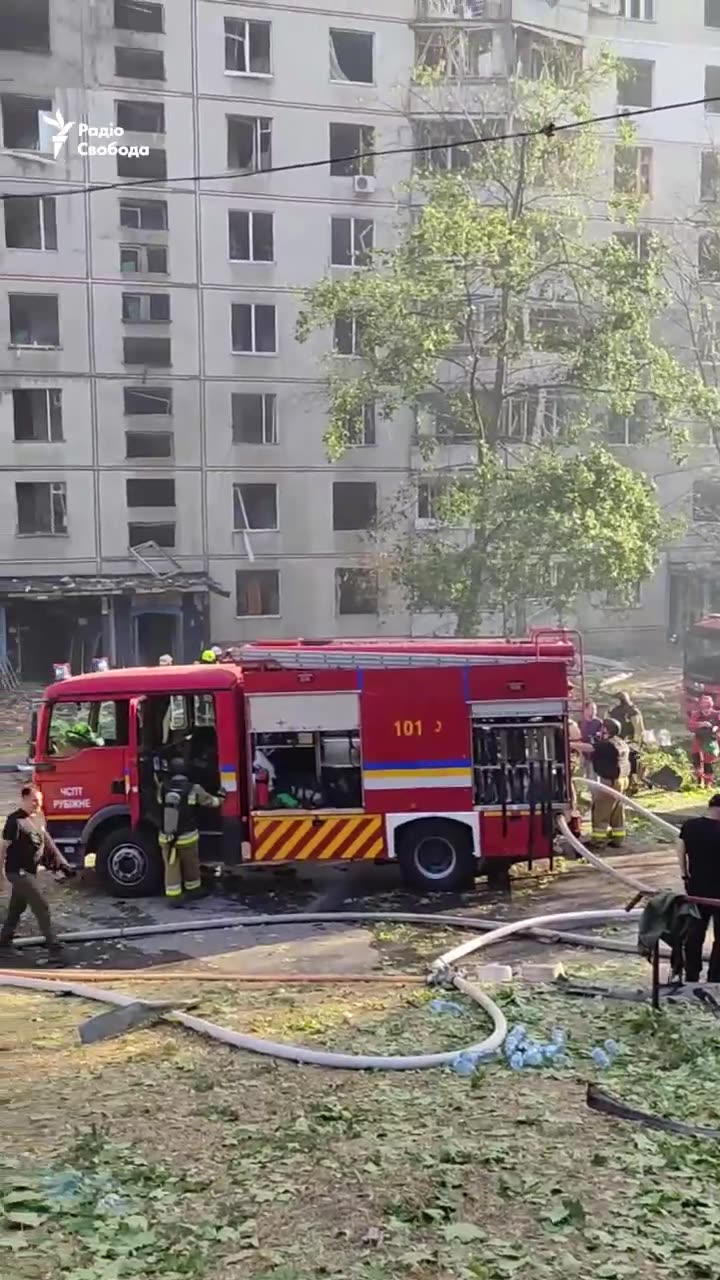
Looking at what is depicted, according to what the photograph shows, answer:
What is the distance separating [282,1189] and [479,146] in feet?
90.2

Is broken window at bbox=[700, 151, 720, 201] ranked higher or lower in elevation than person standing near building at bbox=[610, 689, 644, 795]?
higher

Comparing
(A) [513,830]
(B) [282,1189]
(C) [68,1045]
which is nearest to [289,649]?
(A) [513,830]

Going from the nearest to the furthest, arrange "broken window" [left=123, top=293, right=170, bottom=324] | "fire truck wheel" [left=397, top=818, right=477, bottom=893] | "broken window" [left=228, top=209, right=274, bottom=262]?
"fire truck wheel" [left=397, top=818, right=477, bottom=893]
"broken window" [left=123, top=293, right=170, bottom=324]
"broken window" [left=228, top=209, right=274, bottom=262]

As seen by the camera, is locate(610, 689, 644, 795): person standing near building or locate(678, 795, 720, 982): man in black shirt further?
locate(610, 689, 644, 795): person standing near building

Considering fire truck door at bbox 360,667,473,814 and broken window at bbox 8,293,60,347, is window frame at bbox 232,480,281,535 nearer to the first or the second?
broken window at bbox 8,293,60,347

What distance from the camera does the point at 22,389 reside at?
30828mm

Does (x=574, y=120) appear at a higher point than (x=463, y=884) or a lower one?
higher

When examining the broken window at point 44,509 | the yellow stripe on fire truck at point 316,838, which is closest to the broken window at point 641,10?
the broken window at point 44,509

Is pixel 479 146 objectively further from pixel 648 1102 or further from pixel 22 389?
pixel 648 1102

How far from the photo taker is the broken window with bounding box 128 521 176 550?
3178cm

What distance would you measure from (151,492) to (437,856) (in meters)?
21.8

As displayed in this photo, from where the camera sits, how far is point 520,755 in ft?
38.8

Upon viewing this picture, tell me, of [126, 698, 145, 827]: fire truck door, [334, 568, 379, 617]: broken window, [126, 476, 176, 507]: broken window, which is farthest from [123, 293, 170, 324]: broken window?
[126, 698, 145, 827]: fire truck door

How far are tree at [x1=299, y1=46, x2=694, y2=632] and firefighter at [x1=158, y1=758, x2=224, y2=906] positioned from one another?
43.8ft
